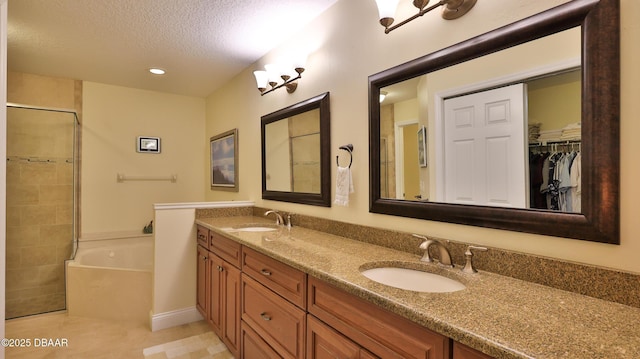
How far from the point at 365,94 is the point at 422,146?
0.50 meters

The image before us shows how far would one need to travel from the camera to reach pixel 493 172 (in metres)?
1.21

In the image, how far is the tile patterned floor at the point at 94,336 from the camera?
87.3 inches

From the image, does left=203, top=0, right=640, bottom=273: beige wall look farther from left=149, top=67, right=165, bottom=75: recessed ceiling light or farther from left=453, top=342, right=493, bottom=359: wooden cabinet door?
left=149, top=67, right=165, bottom=75: recessed ceiling light

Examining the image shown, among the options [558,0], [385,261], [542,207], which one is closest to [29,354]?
[385,261]

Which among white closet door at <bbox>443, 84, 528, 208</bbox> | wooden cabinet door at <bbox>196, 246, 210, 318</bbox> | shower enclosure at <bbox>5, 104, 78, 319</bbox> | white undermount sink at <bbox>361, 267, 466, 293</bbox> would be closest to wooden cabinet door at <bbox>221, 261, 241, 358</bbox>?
wooden cabinet door at <bbox>196, 246, 210, 318</bbox>

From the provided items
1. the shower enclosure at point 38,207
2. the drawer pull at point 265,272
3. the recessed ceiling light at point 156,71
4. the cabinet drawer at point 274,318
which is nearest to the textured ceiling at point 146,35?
the recessed ceiling light at point 156,71

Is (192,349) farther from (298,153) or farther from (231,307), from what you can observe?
(298,153)

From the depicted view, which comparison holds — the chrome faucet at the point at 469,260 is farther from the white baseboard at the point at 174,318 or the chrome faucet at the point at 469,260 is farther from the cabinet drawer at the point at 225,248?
the white baseboard at the point at 174,318

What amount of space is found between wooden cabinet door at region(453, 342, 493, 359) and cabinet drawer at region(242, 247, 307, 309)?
67cm

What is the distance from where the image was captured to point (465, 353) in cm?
75

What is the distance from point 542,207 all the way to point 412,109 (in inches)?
27.1

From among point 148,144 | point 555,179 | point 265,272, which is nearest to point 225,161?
point 148,144

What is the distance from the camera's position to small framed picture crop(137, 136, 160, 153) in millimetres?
3826

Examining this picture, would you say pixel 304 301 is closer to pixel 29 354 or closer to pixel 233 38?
pixel 233 38
